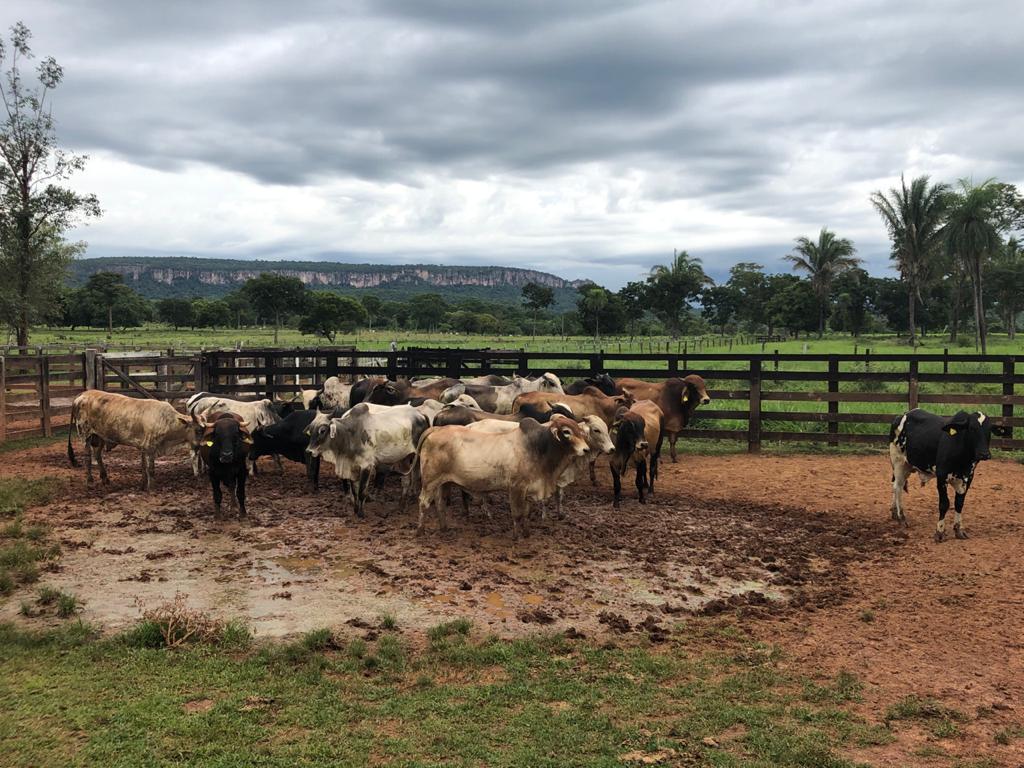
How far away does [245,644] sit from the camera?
506 cm

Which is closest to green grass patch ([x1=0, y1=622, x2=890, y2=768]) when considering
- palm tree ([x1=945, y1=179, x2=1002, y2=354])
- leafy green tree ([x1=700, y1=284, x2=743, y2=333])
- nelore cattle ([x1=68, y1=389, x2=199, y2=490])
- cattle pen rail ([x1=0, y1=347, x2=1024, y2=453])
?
nelore cattle ([x1=68, y1=389, x2=199, y2=490])

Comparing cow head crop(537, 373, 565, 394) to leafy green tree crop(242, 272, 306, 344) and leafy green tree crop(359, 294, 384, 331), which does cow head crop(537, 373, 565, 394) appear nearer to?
leafy green tree crop(242, 272, 306, 344)

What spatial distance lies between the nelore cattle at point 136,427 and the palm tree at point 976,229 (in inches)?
1702

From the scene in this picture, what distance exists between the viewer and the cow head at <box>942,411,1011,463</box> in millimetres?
7750

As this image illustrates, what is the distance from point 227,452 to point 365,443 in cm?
167

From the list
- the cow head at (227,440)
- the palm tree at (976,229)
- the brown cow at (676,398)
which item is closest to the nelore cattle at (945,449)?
the brown cow at (676,398)

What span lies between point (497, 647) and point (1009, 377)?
40.4 feet

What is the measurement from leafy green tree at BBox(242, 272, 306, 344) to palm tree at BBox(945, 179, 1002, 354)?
6280 cm

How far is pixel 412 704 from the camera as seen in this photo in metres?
Result: 4.27

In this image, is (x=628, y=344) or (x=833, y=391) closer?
(x=833, y=391)

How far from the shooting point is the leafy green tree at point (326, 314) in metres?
72.9

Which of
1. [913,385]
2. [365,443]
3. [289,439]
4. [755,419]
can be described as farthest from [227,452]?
[913,385]

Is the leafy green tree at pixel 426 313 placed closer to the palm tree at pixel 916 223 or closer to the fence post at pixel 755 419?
the palm tree at pixel 916 223

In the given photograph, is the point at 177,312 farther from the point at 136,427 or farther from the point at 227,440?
the point at 227,440
